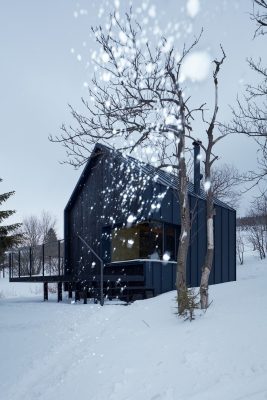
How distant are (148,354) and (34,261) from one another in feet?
160

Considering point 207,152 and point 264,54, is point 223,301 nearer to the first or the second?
point 207,152

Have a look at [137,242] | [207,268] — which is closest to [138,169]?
[137,242]

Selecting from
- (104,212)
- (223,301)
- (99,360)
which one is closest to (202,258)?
(104,212)

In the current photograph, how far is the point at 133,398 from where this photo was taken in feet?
16.7

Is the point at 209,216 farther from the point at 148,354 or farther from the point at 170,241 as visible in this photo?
the point at 170,241

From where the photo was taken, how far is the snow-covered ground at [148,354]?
486 cm

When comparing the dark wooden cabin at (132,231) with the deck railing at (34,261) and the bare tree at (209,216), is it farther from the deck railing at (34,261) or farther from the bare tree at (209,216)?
the bare tree at (209,216)

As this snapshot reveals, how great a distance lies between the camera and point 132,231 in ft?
64.9

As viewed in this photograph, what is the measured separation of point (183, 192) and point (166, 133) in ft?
5.36

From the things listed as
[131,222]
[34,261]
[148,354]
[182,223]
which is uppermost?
[131,222]

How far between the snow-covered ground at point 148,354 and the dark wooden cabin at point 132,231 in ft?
13.3

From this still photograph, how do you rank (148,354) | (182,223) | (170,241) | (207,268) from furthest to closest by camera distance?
1. (170,241)
2. (182,223)
3. (207,268)
4. (148,354)

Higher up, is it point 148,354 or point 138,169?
point 138,169

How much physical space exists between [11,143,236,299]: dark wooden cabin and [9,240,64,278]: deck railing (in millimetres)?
1154
